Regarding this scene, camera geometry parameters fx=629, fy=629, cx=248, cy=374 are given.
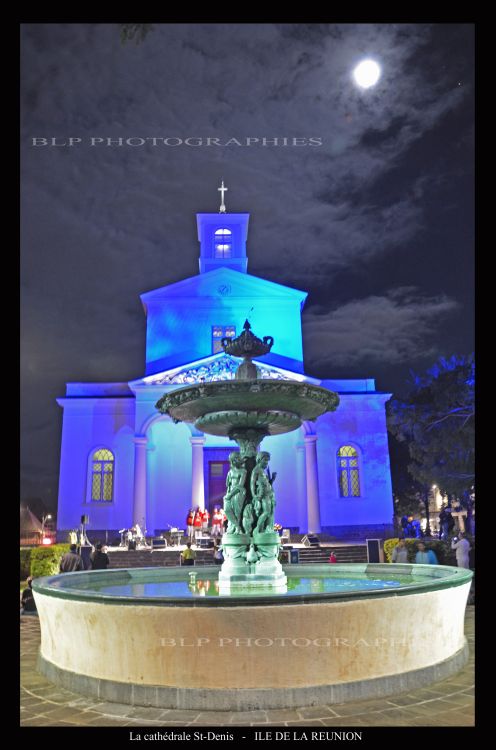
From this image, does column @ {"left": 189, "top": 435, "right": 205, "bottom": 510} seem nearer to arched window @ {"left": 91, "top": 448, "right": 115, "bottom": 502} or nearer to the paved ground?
arched window @ {"left": 91, "top": 448, "right": 115, "bottom": 502}

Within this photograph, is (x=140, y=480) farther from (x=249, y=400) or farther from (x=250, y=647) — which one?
(x=250, y=647)

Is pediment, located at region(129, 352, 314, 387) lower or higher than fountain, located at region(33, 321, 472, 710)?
higher

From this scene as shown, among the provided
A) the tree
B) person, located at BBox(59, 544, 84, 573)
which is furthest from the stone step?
person, located at BBox(59, 544, 84, 573)

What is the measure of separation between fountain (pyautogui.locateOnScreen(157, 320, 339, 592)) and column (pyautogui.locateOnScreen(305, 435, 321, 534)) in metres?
19.3

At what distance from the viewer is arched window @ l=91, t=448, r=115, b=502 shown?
28.8m

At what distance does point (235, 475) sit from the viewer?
852 cm

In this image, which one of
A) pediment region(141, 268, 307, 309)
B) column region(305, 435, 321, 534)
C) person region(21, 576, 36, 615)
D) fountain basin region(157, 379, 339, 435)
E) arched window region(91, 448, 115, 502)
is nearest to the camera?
fountain basin region(157, 379, 339, 435)

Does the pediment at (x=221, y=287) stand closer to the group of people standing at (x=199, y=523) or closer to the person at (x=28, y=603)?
the group of people standing at (x=199, y=523)

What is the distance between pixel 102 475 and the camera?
95.6 feet

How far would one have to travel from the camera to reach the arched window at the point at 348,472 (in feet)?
96.7

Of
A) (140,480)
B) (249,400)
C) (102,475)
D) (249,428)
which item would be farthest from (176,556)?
(249,400)

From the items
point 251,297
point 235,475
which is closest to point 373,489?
point 251,297

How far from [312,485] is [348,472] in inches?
108
